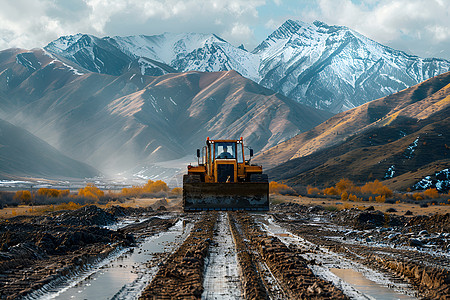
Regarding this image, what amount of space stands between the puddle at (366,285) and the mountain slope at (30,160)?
466 feet

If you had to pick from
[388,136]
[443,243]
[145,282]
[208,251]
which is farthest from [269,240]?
[388,136]

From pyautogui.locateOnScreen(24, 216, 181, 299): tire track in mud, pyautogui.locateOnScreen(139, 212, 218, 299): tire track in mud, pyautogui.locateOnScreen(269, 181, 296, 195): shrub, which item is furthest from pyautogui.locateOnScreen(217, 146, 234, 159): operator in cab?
pyautogui.locateOnScreen(269, 181, 296, 195): shrub

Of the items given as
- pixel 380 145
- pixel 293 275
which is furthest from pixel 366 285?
pixel 380 145

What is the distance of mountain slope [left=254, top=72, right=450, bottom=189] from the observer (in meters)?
92.7

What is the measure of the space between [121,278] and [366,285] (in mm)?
5002

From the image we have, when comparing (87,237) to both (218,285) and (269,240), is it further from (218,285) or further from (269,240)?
A: (218,285)

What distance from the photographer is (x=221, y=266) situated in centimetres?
1189

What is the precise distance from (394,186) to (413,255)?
71.1 meters

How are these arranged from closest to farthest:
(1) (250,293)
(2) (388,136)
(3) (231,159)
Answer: (1) (250,293) → (3) (231,159) → (2) (388,136)

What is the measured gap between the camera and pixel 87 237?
16.7 metres

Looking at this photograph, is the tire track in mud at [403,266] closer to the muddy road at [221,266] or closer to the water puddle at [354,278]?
the muddy road at [221,266]

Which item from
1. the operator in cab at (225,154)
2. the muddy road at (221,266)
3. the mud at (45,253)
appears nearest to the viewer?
the muddy road at (221,266)

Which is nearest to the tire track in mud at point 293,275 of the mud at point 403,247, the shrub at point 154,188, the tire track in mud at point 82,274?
the mud at point 403,247

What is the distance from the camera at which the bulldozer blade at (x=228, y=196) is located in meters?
23.4
